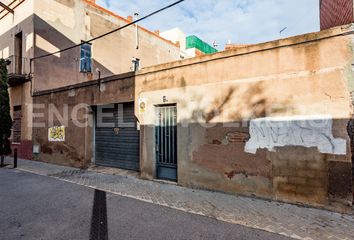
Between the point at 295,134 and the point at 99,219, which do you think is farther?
the point at 295,134

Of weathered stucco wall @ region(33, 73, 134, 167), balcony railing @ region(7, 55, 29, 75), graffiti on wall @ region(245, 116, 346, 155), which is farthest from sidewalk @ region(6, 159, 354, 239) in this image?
balcony railing @ region(7, 55, 29, 75)

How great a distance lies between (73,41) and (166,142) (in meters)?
10.8

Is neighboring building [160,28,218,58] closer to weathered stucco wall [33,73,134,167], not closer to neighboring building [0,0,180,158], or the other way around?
neighboring building [0,0,180,158]

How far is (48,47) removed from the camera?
13461mm

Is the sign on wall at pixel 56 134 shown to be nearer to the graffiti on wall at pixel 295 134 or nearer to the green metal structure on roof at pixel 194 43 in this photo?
the graffiti on wall at pixel 295 134

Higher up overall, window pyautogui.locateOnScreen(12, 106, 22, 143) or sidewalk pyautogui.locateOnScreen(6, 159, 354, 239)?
window pyautogui.locateOnScreen(12, 106, 22, 143)

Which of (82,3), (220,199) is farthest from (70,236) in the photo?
(82,3)

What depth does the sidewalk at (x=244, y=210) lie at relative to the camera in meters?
4.06

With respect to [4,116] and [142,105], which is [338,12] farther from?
[4,116]

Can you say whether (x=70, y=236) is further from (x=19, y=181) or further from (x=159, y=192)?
(x=19, y=181)

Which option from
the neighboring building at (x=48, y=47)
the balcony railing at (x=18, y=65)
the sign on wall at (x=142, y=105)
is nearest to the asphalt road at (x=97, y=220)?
the sign on wall at (x=142, y=105)

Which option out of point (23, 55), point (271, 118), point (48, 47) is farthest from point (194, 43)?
point (271, 118)

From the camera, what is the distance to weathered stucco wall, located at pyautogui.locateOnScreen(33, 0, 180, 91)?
13.2m

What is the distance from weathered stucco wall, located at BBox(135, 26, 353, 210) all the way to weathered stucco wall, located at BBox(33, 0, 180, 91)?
9391mm
